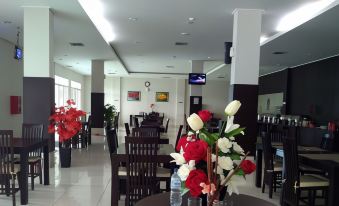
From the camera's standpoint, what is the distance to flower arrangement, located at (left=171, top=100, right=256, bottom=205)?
1.30 m

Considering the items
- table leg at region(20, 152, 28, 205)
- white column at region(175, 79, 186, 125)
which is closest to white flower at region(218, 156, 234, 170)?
table leg at region(20, 152, 28, 205)

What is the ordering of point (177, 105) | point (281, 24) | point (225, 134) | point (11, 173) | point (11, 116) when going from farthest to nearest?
point (177, 105), point (11, 116), point (281, 24), point (11, 173), point (225, 134)

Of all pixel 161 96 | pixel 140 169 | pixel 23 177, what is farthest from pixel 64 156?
pixel 161 96

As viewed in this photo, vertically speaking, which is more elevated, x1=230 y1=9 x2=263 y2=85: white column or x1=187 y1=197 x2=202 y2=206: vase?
x1=230 y1=9 x2=263 y2=85: white column

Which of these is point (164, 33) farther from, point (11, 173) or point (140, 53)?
point (11, 173)

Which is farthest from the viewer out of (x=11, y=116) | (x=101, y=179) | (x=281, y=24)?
(x=11, y=116)

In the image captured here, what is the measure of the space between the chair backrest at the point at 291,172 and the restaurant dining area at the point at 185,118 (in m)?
0.02

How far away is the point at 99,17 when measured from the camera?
635 cm

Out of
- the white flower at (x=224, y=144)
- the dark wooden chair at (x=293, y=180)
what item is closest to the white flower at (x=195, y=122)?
the white flower at (x=224, y=144)

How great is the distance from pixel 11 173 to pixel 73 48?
21.1 ft

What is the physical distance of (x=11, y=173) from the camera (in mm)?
3594

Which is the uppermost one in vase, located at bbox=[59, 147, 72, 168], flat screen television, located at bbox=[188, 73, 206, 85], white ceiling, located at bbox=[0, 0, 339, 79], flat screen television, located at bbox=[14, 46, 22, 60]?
white ceiling, located at bbox=[0, 0, 339, 79]

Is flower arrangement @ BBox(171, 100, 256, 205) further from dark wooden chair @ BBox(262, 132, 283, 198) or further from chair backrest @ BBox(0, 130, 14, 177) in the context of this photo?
dark wooden chair @ BBox(262, 132, 283, 198)

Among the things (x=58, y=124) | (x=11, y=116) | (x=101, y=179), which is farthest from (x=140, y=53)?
(x=101, y=179)
